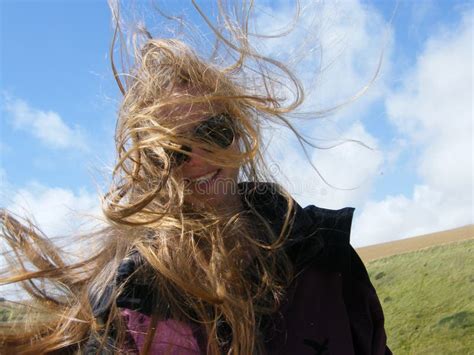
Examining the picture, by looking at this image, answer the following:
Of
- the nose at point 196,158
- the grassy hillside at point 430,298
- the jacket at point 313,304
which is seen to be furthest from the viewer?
the grassy hillside at point 430,298

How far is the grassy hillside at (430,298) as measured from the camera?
3.38 metres

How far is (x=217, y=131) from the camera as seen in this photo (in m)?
1.85

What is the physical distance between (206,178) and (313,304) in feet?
2.06

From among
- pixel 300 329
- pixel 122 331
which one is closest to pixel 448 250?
pixel 300 329

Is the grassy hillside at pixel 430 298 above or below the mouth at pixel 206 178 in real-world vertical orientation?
below

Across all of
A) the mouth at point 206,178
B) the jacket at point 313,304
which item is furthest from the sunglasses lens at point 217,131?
the jacket at point 313,304

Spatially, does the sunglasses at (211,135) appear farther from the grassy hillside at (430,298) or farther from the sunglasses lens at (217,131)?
the grassy hillside at (430,298)

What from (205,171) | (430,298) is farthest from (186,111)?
(430,298)

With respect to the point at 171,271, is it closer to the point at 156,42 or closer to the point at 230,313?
the point at 230,313

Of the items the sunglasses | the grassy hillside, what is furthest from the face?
the grassy hillside

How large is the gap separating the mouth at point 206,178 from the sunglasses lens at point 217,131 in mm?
109

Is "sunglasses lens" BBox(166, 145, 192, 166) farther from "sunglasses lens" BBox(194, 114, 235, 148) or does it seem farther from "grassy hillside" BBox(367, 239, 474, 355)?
"grassy hillside" BBox(367, 239, 474, 355)

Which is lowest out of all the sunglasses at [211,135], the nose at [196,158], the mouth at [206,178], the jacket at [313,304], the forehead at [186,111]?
the jacket at [313,304]

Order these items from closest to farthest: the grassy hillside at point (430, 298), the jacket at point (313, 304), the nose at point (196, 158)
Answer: the jacket at point (313, 304)
the nose at point (196, 158)
the grassy hillside at point (430, 298)
